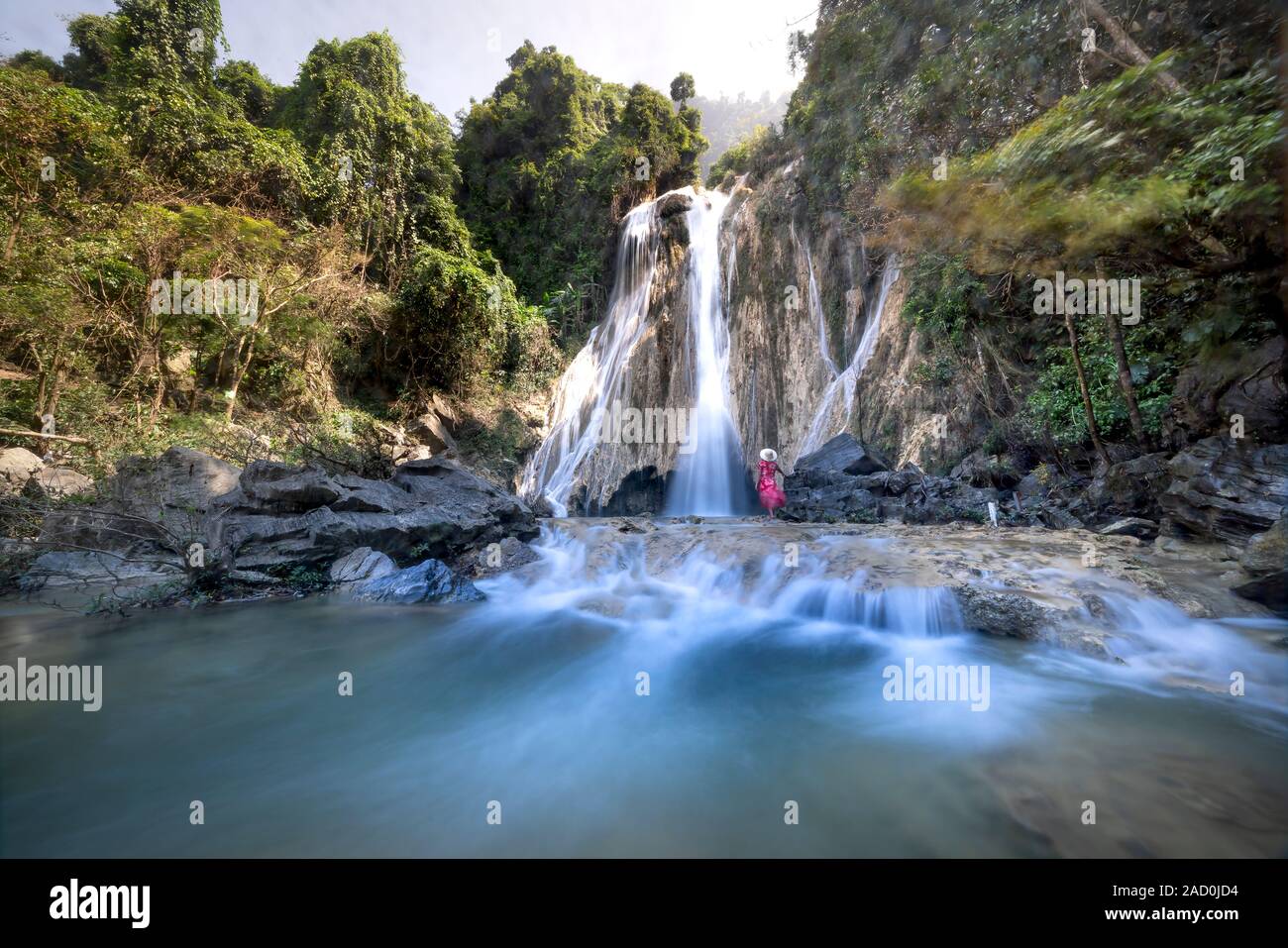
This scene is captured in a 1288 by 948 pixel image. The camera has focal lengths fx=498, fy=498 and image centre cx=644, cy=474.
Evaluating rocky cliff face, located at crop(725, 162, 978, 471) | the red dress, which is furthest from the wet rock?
rocky cliff face, located at crop(725, 162, 978, 471)

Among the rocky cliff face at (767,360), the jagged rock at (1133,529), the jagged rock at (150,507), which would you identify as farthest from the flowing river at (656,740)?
the rocky cliff face at (767,360)

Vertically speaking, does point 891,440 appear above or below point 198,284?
below

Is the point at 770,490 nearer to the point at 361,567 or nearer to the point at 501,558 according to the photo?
the point at 501,558

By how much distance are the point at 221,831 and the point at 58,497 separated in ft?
30.8

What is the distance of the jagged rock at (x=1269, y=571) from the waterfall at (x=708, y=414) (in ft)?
36.5

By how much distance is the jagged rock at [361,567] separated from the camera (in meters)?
6.96

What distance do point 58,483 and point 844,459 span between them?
49.2 feet

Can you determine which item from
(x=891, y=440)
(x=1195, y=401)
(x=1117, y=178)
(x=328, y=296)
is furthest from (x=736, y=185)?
(x=1117, y=178)

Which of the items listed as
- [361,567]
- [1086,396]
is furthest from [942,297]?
[361,567]

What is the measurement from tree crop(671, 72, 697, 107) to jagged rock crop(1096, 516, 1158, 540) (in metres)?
26.5

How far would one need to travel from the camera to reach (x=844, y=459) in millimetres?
11156
